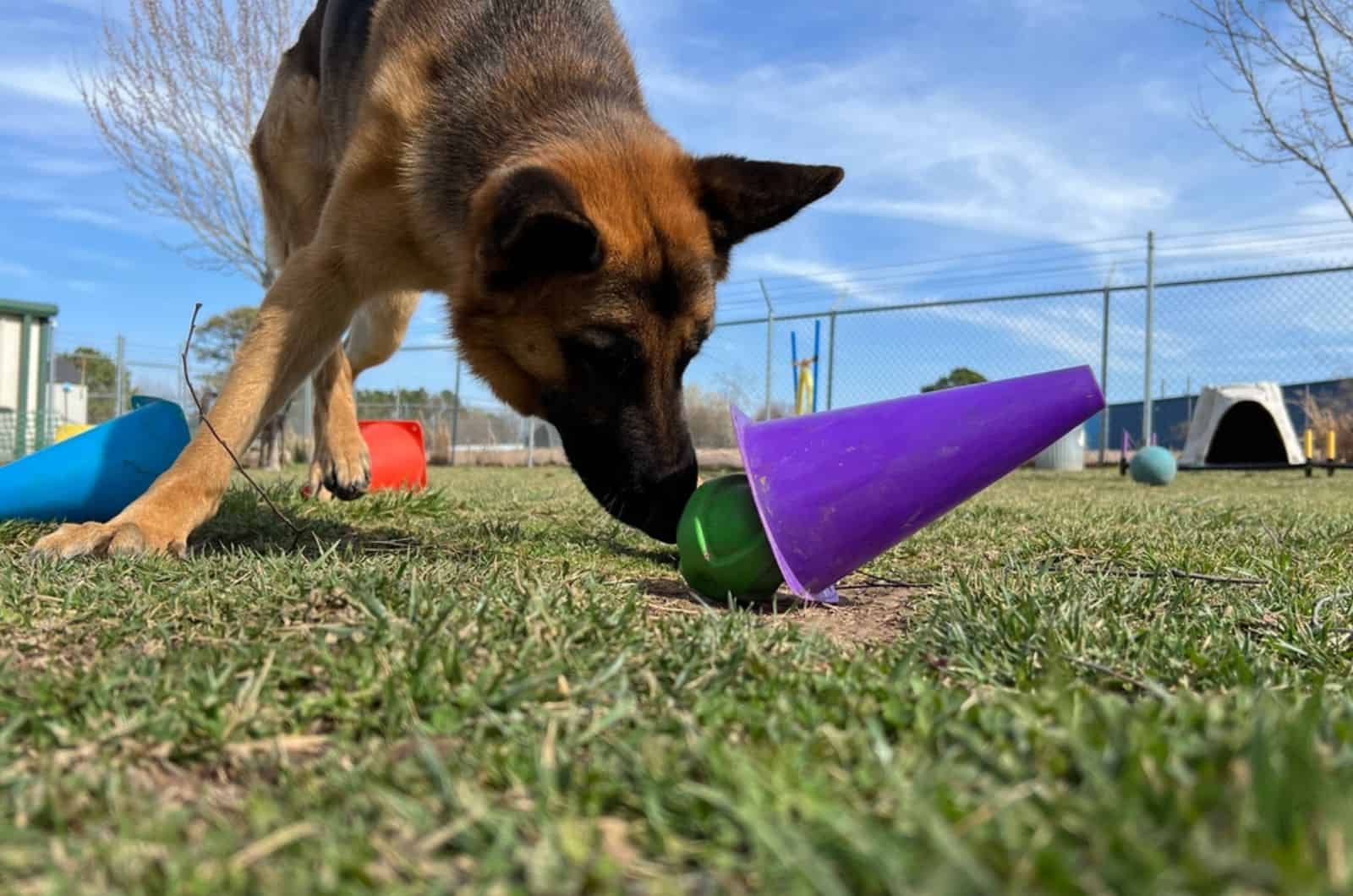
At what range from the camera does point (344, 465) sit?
5.02 m

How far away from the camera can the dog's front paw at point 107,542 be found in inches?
117

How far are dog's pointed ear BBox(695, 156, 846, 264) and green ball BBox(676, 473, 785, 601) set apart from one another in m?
1.37

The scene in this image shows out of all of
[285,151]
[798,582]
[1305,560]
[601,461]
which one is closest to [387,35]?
[285,151]

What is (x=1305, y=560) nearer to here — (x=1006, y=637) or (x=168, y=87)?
(x=1006, y=637)

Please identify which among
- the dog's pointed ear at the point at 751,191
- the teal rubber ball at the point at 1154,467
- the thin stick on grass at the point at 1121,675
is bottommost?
the thin stick on grass at the point at 1121,675

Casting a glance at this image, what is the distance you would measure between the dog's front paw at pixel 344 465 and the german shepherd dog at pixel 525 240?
3.31ft

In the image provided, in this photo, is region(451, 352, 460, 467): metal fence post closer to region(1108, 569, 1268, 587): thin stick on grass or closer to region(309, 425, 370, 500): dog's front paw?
region(309, 425, 370, 500): dog's front paw

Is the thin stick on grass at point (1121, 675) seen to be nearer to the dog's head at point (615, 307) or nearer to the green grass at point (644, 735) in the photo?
the green grass at point (644, 735)

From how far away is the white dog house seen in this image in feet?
46.3

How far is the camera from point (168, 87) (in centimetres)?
1770

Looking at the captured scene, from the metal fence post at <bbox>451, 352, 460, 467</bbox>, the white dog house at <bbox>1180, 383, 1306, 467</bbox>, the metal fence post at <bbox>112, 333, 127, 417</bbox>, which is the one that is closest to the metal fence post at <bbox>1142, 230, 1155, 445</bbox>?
the white dog house at <bbox>1180, 383, 1306, 467</bbox>

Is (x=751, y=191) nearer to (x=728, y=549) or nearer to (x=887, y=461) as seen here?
(x=887, y=461)

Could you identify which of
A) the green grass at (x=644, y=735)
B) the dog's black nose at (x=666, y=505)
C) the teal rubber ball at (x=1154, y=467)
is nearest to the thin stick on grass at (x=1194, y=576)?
the green grass at (x=644, y=735)

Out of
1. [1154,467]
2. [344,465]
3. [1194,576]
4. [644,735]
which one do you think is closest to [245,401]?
[344,465]
